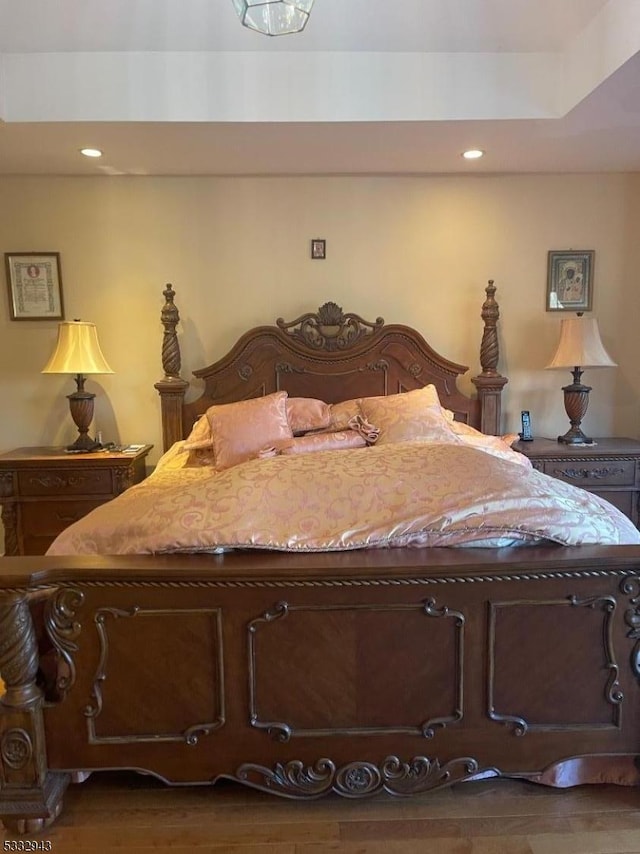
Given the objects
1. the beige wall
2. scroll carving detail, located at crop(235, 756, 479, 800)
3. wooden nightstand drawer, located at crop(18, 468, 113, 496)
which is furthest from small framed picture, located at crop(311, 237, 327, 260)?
scroll carving detail, located at crop(235, 756, 479, 800)

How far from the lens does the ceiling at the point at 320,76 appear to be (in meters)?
2.30

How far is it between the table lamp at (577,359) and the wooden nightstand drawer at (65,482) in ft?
8.63

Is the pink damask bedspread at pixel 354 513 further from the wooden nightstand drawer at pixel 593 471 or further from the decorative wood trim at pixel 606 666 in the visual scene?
the wooden nightstand drawer at pixel 593 471

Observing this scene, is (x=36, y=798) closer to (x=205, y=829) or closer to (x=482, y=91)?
(x=205, y=829)

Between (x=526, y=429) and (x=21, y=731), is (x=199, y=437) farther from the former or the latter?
(x=526, y=429)

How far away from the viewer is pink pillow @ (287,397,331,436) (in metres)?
3.16

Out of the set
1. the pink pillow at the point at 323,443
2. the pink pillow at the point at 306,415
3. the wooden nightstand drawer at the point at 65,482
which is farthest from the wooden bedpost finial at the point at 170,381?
the pink pillow at the point at 323,443

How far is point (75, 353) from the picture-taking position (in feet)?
10.6

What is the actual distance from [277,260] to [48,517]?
6.52 ft

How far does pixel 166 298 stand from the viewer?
11.1ft

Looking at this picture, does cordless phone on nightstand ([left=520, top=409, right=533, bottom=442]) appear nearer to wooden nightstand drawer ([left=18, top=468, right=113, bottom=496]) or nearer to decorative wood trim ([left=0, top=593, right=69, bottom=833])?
wooden nightstand drawer ([left=18, top=468, right=113, bottom=496])

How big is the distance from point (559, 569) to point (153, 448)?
8.87 feet

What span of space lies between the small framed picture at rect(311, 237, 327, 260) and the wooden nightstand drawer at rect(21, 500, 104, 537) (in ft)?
6.28

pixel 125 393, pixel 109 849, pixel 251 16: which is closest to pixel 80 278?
pixel 125 393
